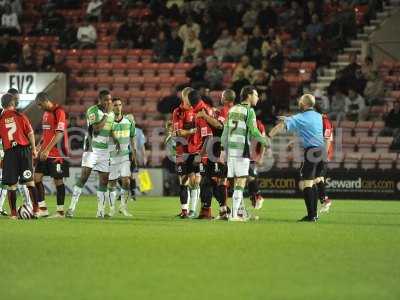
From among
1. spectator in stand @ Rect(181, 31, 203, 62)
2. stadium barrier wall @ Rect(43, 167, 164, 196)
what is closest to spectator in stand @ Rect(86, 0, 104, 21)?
spectator in stand @ Rect(181, 31, 203, 62)

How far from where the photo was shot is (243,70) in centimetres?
2908

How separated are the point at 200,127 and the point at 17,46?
17344 mm

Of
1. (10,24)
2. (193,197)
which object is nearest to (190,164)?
(193,197)

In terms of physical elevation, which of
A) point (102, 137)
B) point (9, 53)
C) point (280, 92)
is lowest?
point (102, 137)

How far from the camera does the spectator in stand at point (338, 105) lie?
91.1ft

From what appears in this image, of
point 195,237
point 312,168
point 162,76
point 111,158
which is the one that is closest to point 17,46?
point 162,76

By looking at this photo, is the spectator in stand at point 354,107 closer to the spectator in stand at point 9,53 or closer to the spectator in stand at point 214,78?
the spectator in stand at point 214,78

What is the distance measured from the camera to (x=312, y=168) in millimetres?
16516

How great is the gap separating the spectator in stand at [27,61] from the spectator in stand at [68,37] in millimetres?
1341

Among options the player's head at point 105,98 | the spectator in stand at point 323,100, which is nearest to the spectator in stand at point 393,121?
the spectator in stand at point 323,100

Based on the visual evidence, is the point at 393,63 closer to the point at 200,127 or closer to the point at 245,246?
the point at 200,127

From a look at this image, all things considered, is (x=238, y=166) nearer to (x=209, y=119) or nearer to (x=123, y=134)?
(x=209, y=119)

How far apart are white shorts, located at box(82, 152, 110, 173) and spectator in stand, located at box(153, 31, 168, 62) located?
15.1m

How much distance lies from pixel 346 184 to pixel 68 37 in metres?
11.8
